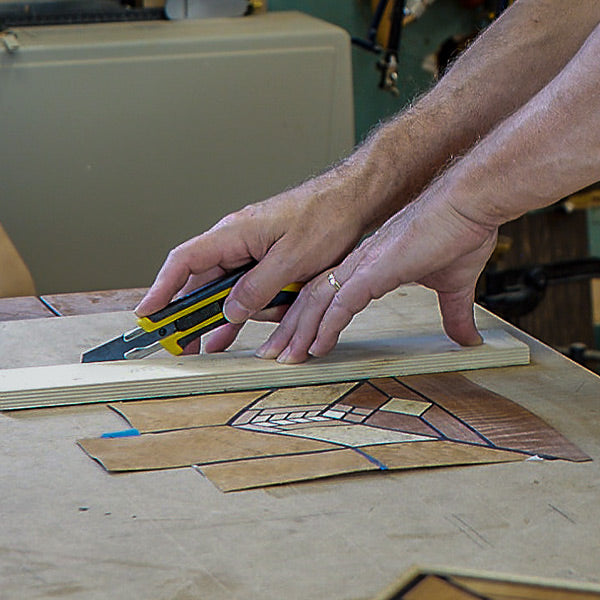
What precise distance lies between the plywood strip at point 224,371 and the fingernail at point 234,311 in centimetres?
5

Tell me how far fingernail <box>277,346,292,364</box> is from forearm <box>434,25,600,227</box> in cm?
25

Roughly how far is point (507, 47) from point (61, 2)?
4.62ft

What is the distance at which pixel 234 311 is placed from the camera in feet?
3.99

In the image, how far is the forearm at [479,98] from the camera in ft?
4.42

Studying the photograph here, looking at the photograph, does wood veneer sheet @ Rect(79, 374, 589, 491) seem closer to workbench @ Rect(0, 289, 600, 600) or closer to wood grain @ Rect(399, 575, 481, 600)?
workbench @ Rect(0, 289, 600, 600)

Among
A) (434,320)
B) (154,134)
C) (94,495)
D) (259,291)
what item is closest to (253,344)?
(259,291)

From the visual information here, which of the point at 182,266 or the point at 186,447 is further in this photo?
the point at 182,266

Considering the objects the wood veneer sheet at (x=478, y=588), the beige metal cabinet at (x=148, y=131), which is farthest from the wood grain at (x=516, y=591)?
the beige metal cabinet at (x=148, y=131)

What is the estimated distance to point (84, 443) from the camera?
3.33 feet

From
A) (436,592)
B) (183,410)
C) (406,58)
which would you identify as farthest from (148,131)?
(436,592)

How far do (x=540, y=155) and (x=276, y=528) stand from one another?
48cm

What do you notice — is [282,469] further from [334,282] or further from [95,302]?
[95,302]

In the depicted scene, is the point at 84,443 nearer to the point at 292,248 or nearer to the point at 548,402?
the point at 292,248

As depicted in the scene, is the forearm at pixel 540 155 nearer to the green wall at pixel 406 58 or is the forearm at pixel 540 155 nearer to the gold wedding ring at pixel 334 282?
the gold wedding ring at pixel 334 282
